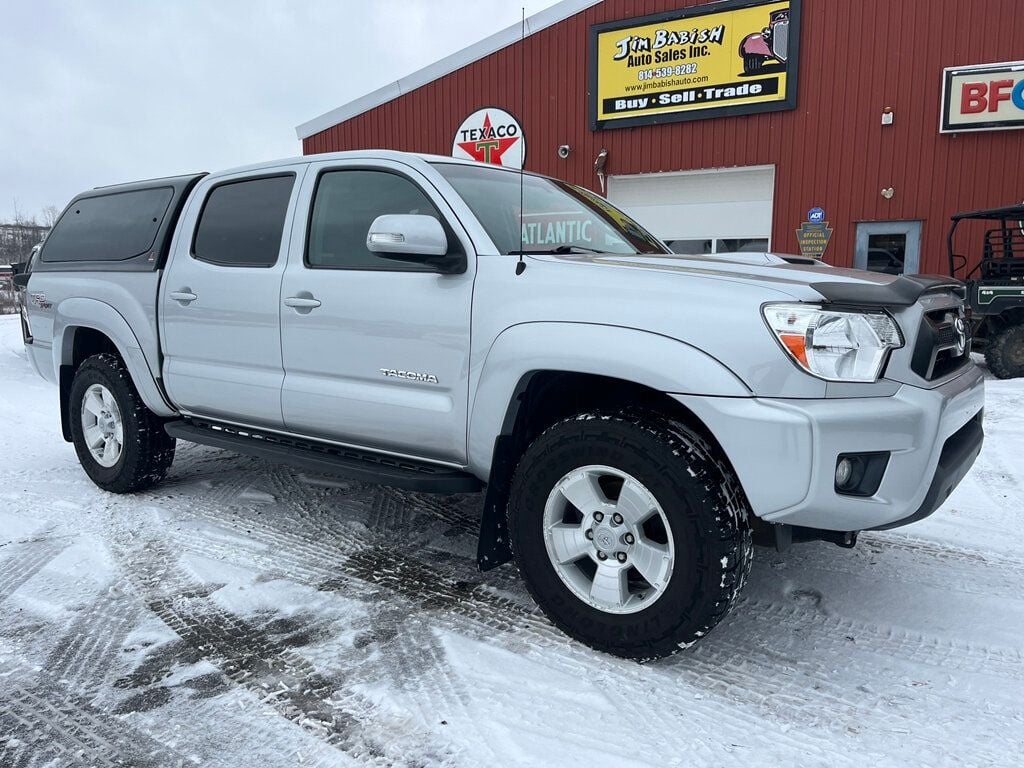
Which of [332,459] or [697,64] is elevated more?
[697,64]

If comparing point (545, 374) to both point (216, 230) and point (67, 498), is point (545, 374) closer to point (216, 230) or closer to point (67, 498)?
point (216, 230)

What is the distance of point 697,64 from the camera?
12.7 metres

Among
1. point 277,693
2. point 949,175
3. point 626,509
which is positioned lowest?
point 277,693

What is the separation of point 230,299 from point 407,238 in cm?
136

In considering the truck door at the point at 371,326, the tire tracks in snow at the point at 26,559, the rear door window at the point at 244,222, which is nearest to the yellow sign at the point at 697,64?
the rear door window at the point at 244,222

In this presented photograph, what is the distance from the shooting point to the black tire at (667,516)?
2.33m

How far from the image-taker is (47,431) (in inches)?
254

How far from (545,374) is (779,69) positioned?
38.0 ft

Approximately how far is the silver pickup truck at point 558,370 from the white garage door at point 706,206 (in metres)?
9.81

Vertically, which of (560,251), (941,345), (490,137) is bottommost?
(941,345)

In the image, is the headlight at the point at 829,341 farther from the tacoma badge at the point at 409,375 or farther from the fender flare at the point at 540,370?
the tacoma badge at the point at 409,375

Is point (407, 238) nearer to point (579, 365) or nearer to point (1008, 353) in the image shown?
point (579, 365)

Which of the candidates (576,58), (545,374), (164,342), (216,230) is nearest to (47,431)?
(164,342)

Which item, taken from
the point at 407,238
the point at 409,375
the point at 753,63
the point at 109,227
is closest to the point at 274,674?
the point at 409,375
